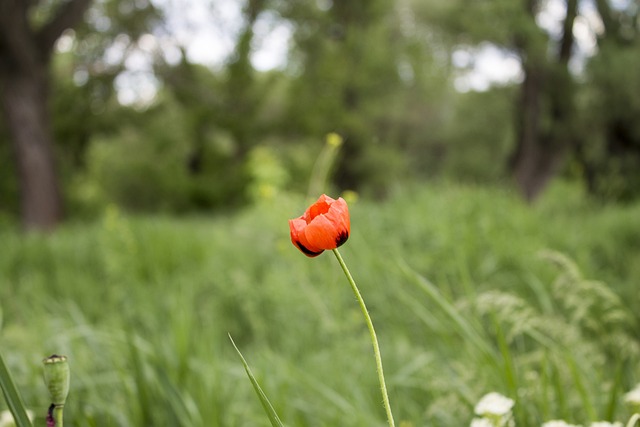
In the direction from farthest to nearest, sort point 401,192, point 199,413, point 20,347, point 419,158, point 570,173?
point 419,158, point 570,173, point 401,192, point 20,347, point 199,413

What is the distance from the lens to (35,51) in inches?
297

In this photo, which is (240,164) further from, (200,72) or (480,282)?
(480,282)

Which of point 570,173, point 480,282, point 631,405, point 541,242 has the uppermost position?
point 570,173

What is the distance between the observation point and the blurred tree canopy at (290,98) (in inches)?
327

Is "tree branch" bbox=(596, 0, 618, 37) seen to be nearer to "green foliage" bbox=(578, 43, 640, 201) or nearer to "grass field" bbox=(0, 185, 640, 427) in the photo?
"green foliage" bbox=(578, 43, 640, 201)

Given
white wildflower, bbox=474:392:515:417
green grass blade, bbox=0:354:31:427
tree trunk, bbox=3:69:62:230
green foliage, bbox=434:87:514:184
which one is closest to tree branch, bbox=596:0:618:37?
green foliage, bbox=434:87:514:184

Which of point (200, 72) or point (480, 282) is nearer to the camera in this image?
point (480, 282)

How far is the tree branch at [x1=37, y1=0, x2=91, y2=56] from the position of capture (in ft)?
24.3

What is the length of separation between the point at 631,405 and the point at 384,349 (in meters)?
1.27

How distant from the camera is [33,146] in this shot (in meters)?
7.67

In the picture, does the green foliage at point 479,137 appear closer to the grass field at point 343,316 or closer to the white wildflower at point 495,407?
the grass field at point 343,316

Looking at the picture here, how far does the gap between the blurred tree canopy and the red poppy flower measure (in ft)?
23.1

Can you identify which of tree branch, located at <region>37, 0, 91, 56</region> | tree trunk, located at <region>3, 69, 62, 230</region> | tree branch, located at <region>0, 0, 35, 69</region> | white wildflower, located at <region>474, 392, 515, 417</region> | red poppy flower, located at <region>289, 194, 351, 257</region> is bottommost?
white wildflower, located at <region>474, 392, 515, 417</region>

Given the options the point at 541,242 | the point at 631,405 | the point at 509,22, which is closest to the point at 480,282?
the point at 541,242
